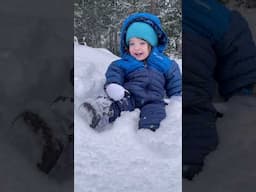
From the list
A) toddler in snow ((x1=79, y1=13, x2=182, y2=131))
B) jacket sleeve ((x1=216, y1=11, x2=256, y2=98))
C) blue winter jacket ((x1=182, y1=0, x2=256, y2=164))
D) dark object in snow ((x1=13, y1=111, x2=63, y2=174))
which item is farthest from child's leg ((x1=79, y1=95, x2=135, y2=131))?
jacket sleeve ((x1=216, y1=11, x2=256, y2=98))

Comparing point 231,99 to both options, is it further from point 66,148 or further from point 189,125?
point 66,148

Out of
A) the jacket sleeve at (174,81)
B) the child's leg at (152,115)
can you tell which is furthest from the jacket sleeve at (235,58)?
the child's leg at (152,115)

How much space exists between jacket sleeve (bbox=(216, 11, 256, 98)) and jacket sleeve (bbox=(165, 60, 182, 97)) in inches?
9.3

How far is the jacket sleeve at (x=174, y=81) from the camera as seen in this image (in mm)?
2643

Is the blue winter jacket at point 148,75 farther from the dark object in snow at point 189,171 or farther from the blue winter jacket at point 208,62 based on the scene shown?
the dark object in snow at point 189,171

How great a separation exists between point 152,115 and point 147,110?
4cm

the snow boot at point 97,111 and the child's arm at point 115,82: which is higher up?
the child's arm at point 115,82

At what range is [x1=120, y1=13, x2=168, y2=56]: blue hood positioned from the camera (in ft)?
8.59

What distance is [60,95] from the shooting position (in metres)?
2.69

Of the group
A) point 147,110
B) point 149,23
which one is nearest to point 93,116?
point 147,110

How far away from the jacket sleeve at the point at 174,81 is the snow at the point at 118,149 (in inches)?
1.7

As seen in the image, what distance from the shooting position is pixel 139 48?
8.70 ft

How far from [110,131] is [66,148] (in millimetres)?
252

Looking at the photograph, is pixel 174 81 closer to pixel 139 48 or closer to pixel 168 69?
pixel 168 69
